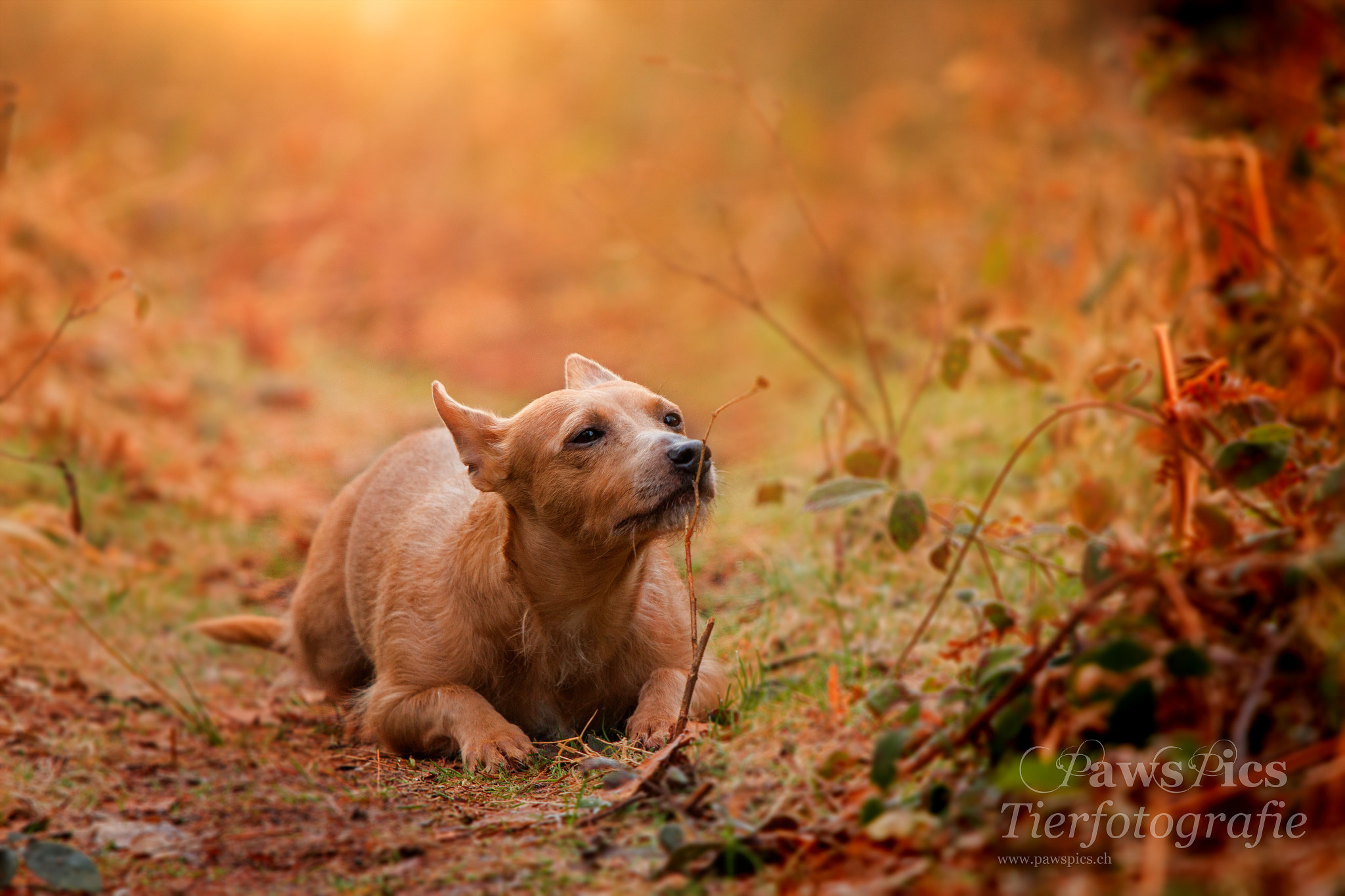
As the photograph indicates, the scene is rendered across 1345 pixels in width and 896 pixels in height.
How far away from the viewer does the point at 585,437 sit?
4.27 meters

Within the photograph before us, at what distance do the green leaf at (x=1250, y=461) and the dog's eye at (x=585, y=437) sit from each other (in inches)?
86.2

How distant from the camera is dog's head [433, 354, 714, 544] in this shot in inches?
159

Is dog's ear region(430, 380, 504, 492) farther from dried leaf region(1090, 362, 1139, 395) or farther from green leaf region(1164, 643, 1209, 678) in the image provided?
green leaf region(1164, 643, 1209, 678)

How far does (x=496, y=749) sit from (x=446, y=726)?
32 cm

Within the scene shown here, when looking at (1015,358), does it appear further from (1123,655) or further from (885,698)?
(1123,655)

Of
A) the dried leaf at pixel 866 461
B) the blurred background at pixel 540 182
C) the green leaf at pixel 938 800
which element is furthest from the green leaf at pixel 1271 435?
the blurred background at pixel 540 182

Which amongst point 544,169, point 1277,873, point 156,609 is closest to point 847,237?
point 544,169

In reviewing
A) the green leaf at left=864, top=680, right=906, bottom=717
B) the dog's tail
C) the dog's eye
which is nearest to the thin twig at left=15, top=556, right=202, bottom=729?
the dog's tail

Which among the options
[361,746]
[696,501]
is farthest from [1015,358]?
[361,746]

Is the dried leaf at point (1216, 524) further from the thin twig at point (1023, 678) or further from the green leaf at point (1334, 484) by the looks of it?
the thin twig at point (1023, 678)

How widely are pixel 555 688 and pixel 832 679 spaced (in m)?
1.60

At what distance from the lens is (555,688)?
14.4 ft

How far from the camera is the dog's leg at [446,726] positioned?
12.8 feet

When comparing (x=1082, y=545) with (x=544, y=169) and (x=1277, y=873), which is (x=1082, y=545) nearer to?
(x=1277, y=873)
